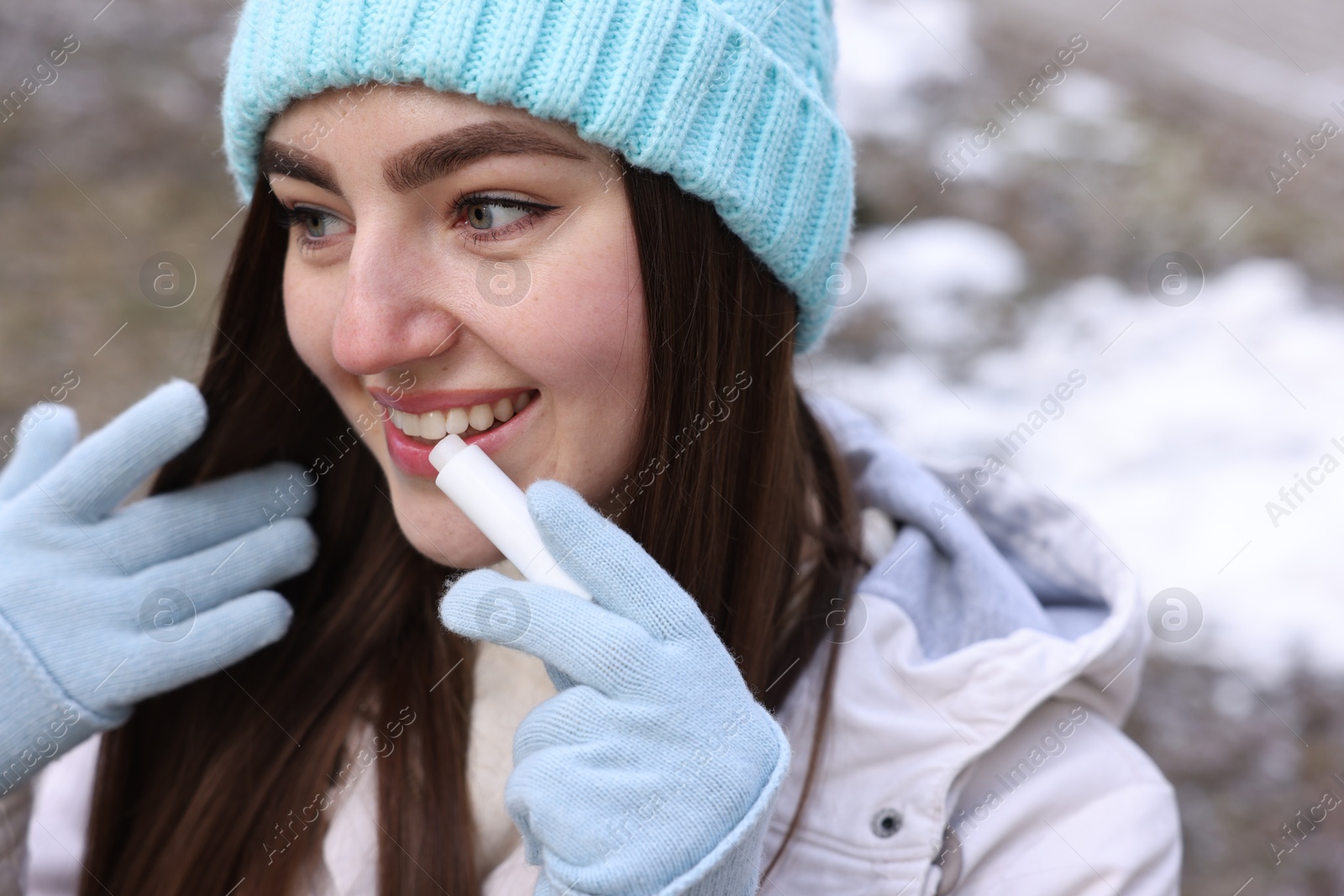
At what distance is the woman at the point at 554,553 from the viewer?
4.17 feet

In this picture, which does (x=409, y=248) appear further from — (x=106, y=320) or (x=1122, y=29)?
(x=1122, y=29)

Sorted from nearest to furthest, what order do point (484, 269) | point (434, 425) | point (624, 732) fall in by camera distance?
point (624, 732) → point (484, 269) → point (434, 425)

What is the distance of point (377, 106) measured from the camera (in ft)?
4.25

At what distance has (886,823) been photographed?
1.49m

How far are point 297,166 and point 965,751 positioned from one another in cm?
119

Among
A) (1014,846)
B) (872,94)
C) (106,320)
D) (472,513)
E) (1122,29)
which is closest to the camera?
(472,513)

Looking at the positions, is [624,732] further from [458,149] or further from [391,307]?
[458,149]

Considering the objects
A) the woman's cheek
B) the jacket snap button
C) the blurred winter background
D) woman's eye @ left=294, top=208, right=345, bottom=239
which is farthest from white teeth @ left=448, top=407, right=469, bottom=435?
the blurred winter background

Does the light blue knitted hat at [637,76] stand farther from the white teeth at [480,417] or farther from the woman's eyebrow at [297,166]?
the white teeth at [480,417]

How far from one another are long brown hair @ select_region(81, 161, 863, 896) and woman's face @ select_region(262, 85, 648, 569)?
0.18 feet

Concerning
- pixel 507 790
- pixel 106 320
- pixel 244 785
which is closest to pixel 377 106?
pixel 507 790

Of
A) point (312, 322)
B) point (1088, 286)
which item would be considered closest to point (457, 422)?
point (312, 322)

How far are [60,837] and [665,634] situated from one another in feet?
4.15

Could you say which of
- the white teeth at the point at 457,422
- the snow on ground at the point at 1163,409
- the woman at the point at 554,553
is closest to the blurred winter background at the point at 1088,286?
the snow on ground at the point at 1163,409
